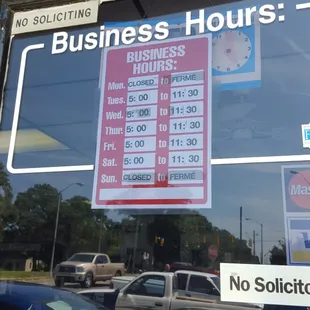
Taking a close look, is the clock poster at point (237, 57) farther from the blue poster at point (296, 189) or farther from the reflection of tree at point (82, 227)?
the reflection of tree at point (82, 227)

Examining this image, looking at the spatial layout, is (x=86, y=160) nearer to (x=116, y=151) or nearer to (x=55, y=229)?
(x=116, y=151)

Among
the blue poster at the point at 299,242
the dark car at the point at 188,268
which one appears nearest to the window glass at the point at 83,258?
the dark car at the point at 188,268

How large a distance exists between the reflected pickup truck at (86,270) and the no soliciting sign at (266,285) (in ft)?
2.25

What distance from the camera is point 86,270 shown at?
2902mm

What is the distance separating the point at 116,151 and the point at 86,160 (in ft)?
0.81

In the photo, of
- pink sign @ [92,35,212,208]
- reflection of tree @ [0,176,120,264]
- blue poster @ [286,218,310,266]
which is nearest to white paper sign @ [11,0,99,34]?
pink sign @ [92,35,212,208]

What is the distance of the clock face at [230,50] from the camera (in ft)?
9.76

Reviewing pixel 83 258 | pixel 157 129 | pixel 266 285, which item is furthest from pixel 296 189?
pixel 83 258

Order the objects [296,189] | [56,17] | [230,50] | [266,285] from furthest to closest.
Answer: [56,17]
[230,50]
[296,189]
[266,285]

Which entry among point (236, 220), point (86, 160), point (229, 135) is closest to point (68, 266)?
point (86, 160)

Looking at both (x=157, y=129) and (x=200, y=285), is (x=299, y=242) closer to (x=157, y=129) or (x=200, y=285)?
(x=200, y=285)

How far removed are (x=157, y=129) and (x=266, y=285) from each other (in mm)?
1147

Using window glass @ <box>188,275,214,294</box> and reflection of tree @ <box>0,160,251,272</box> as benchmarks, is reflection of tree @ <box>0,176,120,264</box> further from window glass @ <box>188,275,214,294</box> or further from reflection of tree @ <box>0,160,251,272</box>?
window glass @ <box>188,275,214,294</box>

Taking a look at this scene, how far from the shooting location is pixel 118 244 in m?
2.89
